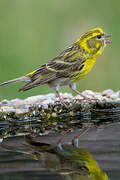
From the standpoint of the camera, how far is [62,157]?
10.2ft

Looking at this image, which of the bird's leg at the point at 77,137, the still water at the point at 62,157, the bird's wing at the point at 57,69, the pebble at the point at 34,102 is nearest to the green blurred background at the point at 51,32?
the bird's wing at the point at 57,69

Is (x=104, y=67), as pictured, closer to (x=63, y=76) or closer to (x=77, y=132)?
(x=63, y=76)

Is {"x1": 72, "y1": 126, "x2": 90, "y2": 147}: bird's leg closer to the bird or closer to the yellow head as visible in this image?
the bird

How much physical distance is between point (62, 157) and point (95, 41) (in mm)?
2395

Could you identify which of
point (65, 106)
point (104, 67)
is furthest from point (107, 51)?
point (65, 106)

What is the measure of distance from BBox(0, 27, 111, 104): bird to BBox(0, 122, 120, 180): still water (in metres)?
1.20

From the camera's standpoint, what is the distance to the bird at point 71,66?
4.97 m

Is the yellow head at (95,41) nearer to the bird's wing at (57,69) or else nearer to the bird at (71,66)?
the bird at (71,66)

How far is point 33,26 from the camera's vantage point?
7.28 meters

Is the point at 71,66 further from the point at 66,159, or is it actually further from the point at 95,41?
the point at 66,159

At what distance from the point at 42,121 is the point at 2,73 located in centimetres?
243

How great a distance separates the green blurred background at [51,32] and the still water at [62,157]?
9.46ft

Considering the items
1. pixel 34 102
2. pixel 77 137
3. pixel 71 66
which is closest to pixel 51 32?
pixel 71 66

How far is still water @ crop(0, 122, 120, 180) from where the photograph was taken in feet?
8.90
